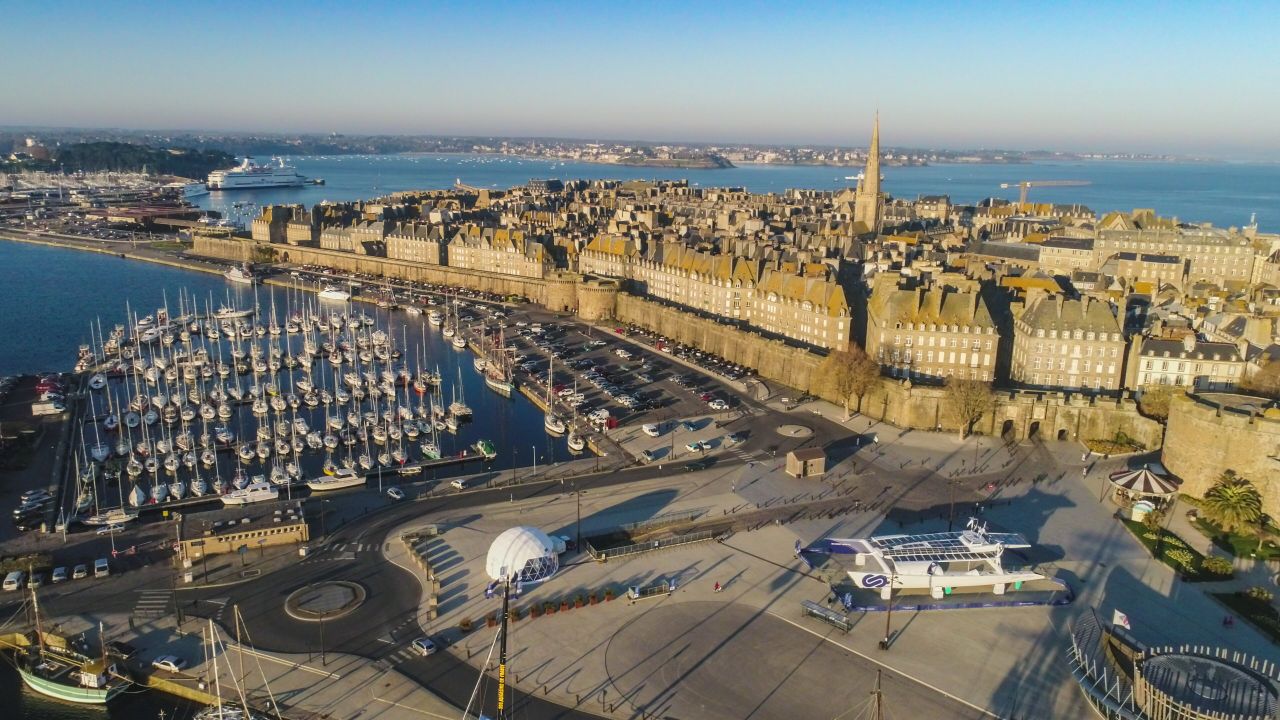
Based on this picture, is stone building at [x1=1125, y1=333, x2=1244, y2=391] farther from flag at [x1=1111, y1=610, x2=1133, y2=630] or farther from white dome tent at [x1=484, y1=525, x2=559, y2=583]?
white dome tent at [x1=484, y1=525, x2=559, y2=583]

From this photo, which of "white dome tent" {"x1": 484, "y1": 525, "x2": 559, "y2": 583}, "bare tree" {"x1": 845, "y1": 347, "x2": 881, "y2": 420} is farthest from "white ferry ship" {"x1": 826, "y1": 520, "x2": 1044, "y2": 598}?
"bare tree" {"x1": 845, "y1": 347, "x2": 881, "y2": 420}

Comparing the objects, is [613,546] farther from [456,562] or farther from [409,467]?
[409,467]

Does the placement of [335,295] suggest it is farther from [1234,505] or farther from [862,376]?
[1234,505]

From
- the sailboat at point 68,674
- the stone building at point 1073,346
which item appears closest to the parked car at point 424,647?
the sailboat at point 68,674

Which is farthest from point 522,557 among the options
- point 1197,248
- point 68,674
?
point 1197,248

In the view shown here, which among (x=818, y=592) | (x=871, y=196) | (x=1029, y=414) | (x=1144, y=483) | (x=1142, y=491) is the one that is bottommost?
(x=818, y=592)

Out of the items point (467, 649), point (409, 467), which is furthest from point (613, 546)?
point (409, 467)

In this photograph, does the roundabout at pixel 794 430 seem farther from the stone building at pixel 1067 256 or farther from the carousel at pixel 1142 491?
the stone building at pixel 1067 256
